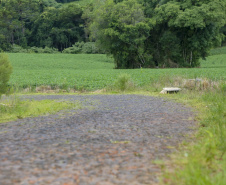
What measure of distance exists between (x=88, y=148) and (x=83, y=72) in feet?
84.3

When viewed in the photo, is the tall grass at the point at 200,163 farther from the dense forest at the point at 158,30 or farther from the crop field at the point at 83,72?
the dense forest at the point at 158,30

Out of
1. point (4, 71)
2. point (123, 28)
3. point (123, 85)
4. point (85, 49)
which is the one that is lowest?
point (123, 85)

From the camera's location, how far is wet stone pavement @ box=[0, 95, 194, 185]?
366cm

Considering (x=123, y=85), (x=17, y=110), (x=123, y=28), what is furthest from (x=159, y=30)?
(x=17, y=110)

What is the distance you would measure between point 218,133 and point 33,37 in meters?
83.8

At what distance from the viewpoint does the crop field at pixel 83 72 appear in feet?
68.7

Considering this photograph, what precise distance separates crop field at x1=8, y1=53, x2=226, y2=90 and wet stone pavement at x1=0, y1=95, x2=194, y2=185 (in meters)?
12.1

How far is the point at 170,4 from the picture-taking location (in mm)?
36875

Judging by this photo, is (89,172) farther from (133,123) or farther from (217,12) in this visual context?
(217,12)

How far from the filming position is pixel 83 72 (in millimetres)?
30312

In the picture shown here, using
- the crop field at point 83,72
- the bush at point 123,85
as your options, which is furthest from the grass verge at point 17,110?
the crop field at point 83,72

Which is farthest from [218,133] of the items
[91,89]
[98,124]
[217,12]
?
[217,12]

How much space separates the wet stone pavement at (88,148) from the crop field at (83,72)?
39.6 ft

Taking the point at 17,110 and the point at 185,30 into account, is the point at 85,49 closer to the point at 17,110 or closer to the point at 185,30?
the point at 185,30
